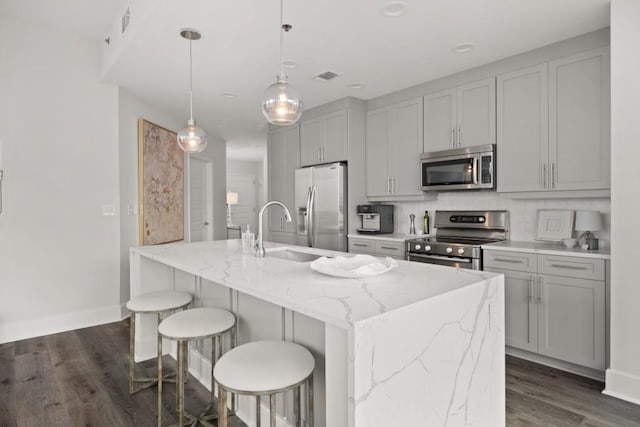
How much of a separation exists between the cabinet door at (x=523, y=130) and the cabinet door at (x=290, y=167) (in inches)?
105

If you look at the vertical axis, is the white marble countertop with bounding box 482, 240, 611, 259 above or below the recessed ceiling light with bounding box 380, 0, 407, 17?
below

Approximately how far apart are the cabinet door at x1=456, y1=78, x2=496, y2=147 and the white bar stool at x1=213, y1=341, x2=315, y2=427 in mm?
2771

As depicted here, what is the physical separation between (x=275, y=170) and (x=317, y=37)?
9.53 feet

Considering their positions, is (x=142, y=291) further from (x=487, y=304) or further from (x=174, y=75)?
(x=487, y=304)

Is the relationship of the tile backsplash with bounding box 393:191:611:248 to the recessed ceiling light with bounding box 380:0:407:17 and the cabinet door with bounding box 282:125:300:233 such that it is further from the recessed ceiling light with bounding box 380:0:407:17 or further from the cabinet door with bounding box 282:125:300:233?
the recessed ceiling light with bounding box 380:0:407:17

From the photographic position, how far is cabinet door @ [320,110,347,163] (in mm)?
4516

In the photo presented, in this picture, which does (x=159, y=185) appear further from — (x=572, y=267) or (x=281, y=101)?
(x=572, y=267)

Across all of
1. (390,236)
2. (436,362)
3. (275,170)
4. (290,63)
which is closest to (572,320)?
(390,236)

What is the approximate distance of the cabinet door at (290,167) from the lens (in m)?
5.20

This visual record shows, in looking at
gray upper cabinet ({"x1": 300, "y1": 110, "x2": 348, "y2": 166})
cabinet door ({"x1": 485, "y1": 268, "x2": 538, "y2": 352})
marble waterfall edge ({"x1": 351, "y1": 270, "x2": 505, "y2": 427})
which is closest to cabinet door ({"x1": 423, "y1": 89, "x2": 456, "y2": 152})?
gray upper cabinet ({"x1": 300, "y1": 110, "x2": 348, "y2": 166})

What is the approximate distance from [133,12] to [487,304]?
3.15 metres

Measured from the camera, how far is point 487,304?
1603 millimetres

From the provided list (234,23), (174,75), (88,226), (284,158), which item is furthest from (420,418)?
(284,158)

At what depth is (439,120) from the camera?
3.83 metres
